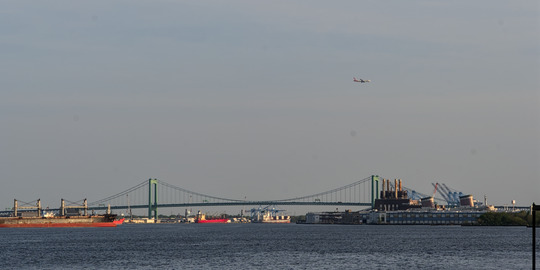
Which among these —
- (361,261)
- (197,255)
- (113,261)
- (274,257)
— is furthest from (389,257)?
(113,261)

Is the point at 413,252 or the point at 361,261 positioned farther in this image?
the point at 413,252

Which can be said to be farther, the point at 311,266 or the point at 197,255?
the point at 197,255

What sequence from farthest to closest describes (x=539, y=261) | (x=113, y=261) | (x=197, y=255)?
(x=197, y=255)
(x=113, y=261)
(x=539, y=261)

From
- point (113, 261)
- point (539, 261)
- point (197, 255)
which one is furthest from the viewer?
point (197, 255)

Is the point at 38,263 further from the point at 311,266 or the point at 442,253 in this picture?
the point at 442,253

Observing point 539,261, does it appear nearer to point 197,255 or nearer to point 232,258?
point 232,258

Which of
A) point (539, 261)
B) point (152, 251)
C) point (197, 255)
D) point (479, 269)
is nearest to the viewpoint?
point (479, 269)

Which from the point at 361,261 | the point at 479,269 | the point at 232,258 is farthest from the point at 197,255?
the point at 479,269

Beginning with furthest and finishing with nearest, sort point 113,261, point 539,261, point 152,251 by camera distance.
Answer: point 152,251, point 113,261, point 539,261
